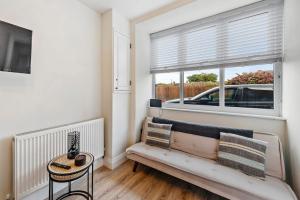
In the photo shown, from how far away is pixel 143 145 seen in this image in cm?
232

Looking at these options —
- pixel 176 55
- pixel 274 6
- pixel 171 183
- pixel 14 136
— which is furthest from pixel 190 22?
pixel 14 136

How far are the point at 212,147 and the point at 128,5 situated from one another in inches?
93.8

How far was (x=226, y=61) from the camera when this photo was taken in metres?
2.19

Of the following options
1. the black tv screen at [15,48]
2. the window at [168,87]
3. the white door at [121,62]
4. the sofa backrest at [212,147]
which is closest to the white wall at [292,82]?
the sofa backrest at [212,147]

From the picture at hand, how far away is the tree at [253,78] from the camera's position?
2.00 m

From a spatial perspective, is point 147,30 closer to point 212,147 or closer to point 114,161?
point 212,147

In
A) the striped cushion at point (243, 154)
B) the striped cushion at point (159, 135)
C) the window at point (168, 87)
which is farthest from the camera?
the window at point (168, 87)

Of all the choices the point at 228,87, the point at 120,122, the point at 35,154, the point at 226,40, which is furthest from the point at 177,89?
the point at 35,154

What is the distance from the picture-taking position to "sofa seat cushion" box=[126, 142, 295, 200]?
1296 mm

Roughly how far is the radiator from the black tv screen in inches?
26.7

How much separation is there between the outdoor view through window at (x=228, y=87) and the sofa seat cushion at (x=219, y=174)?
3.29ft

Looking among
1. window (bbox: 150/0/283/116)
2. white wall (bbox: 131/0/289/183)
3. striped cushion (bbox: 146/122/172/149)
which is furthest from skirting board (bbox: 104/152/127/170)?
window (bbox: 150/0/283/116)

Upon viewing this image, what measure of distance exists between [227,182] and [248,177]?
0.27 metres

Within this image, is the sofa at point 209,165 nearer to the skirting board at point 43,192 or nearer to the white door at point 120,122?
the white door at point 120,122
